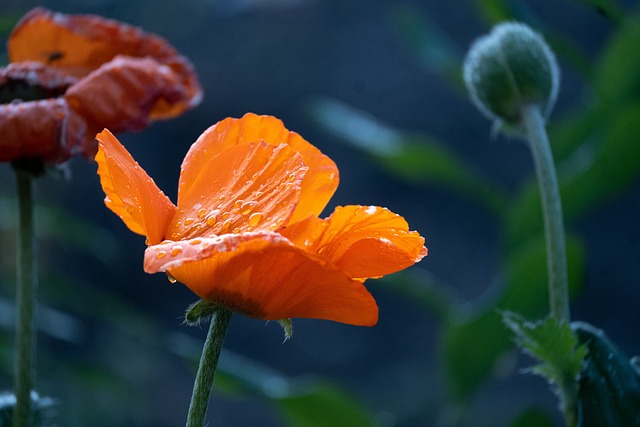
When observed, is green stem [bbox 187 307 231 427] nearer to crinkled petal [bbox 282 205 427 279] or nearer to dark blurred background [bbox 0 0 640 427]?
crinkled petal [bbox 282 205 427 279]

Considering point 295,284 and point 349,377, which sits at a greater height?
point 295,284

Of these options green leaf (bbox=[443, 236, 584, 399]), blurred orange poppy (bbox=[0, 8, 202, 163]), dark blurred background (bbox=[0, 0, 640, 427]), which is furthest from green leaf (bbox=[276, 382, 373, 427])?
dark blurred background (bbox=[0, 0, 640, 427])

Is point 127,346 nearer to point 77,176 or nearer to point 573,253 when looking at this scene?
point 77,176

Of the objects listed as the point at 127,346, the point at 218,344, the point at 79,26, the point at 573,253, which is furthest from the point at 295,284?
the point at 127,346

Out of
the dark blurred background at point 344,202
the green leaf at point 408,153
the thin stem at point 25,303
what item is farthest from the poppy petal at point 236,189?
the dark blurred background at point 344,202

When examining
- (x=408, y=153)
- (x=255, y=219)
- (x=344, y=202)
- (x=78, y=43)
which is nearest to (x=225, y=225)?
(x=255, y=219)

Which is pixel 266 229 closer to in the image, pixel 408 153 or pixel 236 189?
pixel 236 189

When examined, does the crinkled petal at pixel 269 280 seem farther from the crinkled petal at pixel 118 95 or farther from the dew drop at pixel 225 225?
the crinkled petal at pixel 118 95
